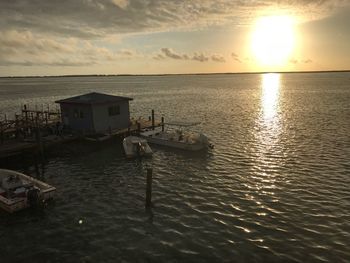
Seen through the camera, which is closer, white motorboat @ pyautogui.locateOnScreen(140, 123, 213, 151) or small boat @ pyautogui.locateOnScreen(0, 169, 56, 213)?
small boat @ pyautogui.locateOnScreen(0, 169, 56, 213)

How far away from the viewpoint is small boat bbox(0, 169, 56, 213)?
18.0 metres

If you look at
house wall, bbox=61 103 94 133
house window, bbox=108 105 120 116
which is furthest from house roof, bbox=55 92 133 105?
house window, bbox=108 105 120 116

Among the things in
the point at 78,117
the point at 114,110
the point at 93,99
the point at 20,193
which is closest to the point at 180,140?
the point at 114,110

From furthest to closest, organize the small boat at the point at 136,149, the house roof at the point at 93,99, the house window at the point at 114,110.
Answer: the house window at the point at 114,110, the house roof at the point at 93,99, the small boat at the point at 136,149

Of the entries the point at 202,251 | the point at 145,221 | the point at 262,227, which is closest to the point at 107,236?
the point at 145,221

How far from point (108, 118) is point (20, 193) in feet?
54.8

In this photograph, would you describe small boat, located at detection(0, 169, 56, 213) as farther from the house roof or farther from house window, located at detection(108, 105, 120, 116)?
house window, located at detection(108, 105, 120, 116)

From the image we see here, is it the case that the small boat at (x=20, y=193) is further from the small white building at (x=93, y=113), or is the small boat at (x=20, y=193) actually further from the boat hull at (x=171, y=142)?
the boat hull at (x=171, y=142)

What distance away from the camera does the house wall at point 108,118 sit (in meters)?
32.8

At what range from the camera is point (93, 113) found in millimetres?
32344

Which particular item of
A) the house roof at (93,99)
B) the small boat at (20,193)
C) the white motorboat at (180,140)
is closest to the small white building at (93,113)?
the house roof at (93,99)

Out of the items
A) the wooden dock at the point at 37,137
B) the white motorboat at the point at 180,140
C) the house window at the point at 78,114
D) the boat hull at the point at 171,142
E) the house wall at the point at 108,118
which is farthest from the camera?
the house window at the point at 78,114

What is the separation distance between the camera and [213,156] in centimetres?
2931

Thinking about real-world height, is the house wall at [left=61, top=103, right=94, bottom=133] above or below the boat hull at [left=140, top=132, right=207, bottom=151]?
above
